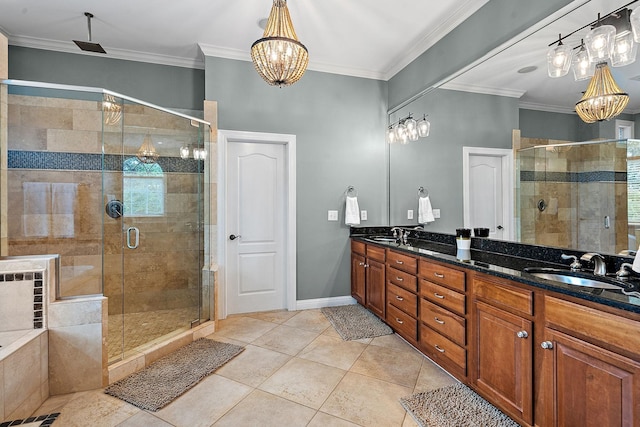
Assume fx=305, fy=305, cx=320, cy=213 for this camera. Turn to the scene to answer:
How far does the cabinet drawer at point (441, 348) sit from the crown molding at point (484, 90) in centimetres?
184

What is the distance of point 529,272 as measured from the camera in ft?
5.54

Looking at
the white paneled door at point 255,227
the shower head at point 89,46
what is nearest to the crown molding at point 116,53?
the shower head at point 89,46

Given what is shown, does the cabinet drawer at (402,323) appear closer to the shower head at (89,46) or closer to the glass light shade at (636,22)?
the glass light shade at (636,22)

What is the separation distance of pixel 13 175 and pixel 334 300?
123 inches

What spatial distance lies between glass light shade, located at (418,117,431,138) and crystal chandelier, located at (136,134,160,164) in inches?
107

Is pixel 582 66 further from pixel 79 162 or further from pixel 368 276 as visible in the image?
pixel 79 162

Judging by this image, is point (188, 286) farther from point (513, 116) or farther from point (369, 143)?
point (513, 116)

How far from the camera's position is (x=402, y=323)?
2.67 metres

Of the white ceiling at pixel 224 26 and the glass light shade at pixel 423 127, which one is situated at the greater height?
the white ceiling at pixel 224 26

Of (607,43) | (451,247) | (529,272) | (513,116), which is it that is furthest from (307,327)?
(607,43)

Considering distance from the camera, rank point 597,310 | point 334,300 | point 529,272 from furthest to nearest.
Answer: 1. point 334,300
2. point 529,272
3. point 597,310

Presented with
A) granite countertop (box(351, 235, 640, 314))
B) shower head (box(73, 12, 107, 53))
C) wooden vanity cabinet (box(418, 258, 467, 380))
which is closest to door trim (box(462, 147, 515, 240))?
granite countertop (box(351, 235, 640, 314))

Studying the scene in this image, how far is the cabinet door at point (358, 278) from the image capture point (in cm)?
345

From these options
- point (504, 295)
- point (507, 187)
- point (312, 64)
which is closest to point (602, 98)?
point (507, 187)
